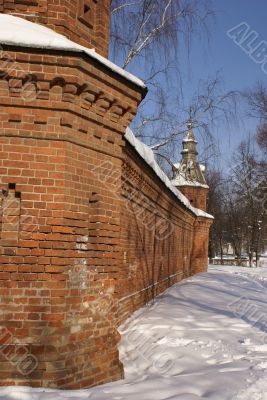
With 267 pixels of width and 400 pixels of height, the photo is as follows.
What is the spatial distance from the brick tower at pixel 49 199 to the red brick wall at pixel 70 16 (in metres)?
0.01

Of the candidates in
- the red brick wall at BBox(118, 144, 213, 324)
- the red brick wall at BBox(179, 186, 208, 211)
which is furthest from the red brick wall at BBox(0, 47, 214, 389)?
the red brick wall at BBox(179, 186, 208, 211)

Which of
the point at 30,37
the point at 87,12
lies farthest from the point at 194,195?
the point at 30,37

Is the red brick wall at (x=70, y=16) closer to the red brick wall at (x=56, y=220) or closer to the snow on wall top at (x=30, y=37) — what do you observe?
the snow on wall top at (x=30, y=37)

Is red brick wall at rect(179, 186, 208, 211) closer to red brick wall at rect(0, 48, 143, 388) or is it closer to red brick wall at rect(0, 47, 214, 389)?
red brick wall at rect(0, 47, 214, 389)

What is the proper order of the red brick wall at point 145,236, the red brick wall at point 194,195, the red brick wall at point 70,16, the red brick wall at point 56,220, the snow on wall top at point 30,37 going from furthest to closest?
the red brick wall at point 194,195 < the red brick wall at point 145,236 < the red brick wall at point 70,16 < the red brick wall at point 56,220 < the snow on wall top at point 30,37

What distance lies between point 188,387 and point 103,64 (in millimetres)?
3446

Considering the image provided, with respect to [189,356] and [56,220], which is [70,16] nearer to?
[56,220]

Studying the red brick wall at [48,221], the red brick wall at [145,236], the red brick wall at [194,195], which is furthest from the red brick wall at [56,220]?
the red brick wall at [194,195]

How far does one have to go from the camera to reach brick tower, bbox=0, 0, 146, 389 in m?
4.38

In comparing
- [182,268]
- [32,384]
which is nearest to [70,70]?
[32,384]

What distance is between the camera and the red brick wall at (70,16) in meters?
5.00

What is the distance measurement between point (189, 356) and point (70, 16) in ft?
15.0

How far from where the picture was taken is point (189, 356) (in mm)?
6199

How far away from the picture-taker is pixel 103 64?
15.6 ft
